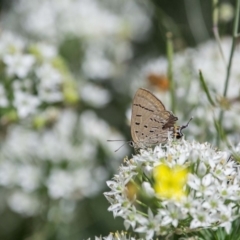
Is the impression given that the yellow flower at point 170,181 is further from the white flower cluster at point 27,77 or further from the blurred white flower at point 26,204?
the blurred white flower at point 26,204

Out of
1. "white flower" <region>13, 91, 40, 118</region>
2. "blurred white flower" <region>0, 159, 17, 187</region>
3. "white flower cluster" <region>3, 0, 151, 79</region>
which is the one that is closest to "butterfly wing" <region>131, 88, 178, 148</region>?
"white flower" <region>13, 91, 40, 118</region>

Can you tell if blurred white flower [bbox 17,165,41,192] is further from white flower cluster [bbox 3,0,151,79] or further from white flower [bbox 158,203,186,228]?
white flower [bbox 158,203,186,228]

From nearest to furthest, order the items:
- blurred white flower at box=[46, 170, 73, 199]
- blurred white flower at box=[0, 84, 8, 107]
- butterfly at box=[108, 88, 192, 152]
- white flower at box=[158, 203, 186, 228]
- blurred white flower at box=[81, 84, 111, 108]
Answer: white flower at box=[158, 203, 186, 228]
butterfly at box=[108, 88, 192, 152]
blurred white flower at box=[0, 84, 8, 107]
blurred white flower at box=[46, 170, 73, 199]
blurred white flower at box=[81, 84, 111, 108]

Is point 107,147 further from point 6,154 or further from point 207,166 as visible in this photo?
point 207,166

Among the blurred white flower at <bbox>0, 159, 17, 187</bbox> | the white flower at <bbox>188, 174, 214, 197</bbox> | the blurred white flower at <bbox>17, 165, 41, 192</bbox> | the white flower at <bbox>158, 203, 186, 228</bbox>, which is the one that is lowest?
the white flower at <bbox>158, 203, 186, 228</bbox>

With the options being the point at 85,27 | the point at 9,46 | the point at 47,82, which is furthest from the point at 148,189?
the point at 85,27

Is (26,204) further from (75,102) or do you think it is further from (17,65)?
(17,65)

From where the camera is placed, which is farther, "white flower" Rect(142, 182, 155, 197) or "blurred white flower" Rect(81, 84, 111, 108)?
"blurred white flower" Rect(81, 84, 111, 108)
